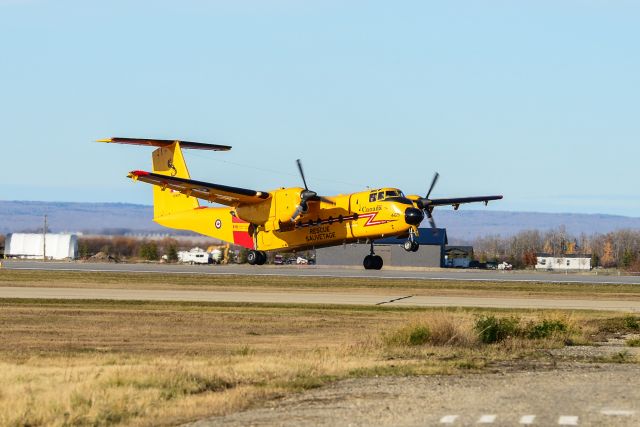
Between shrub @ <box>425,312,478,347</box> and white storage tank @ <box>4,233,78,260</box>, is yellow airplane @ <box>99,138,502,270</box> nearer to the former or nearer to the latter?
shrub @ <box>425,312,478,347</box>

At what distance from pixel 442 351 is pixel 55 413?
1215 cm

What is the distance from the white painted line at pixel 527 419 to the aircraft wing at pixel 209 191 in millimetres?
46971

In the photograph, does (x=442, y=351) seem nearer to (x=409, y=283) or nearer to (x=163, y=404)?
(x=163, y=404)

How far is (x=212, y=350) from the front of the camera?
3045 centimetres

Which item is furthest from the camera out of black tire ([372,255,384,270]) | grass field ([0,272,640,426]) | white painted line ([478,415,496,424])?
black tire ([372,255,384,270])

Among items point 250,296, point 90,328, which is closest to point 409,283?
point 250,296

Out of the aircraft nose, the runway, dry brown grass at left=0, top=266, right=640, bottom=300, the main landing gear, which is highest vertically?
the aircraft nose

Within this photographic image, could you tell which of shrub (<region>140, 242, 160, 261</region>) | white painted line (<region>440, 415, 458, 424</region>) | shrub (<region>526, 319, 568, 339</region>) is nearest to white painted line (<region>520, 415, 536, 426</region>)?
white painted line (<region>440, 415, 458, 424</region>)

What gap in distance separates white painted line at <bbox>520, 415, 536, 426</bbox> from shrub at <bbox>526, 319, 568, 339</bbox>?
15.8m

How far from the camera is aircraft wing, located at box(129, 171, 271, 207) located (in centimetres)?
6216

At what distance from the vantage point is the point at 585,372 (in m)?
22.1

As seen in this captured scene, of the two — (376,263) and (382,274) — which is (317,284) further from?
(382,274)

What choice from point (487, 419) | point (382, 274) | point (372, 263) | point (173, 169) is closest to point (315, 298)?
point (372, 263)

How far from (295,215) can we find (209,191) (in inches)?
210
